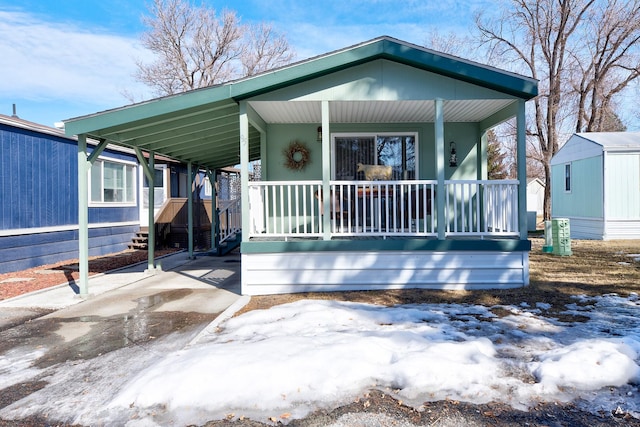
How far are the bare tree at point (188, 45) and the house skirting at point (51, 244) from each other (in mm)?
12550

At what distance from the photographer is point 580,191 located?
1395cm

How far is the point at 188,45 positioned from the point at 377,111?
61.4 ft

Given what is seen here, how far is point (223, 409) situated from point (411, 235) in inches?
165

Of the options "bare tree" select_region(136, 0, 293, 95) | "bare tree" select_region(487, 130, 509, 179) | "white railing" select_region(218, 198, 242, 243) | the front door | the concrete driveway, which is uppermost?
"bare tree" select_region(136, 0, 293, 95)

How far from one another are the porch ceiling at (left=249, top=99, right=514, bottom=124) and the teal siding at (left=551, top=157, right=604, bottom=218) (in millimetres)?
7478

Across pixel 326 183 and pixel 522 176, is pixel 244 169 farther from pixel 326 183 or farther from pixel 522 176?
pixel 522 176

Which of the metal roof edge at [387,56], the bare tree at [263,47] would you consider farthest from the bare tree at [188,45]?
the metal roof edge at [387,56]

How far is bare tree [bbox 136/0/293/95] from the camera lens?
21.8 metres

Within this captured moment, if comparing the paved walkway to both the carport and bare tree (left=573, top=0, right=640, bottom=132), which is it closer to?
the carport

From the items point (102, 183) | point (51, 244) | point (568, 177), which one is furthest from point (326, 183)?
Result: point (568, 177)

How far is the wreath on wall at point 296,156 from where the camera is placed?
8.10m

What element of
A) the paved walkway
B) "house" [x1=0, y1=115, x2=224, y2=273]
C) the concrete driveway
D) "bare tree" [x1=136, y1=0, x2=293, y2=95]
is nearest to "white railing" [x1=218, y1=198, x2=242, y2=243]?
the paved walkway

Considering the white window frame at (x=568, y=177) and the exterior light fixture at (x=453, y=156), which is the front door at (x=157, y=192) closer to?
the exterior light fixture at (x=453, y=156)

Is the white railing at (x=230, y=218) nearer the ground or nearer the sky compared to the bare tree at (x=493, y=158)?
nearer the ground
